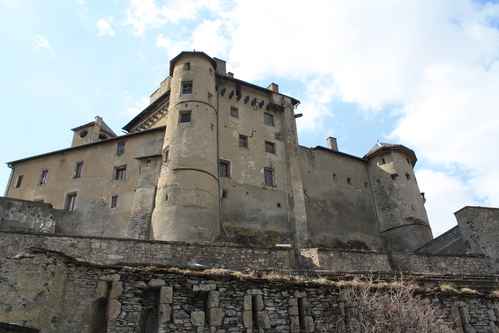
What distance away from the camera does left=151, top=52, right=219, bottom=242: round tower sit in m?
24.5

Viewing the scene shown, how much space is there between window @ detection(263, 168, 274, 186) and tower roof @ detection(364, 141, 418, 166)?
11.9 m

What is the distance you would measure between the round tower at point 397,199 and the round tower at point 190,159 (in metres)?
16.3

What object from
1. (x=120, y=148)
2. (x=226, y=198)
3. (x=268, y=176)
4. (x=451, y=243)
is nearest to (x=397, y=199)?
(x=451, y=243)

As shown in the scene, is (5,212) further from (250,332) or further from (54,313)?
(250,332)

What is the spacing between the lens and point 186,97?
98.1 feet

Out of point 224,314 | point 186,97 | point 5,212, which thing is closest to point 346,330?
point 224,314

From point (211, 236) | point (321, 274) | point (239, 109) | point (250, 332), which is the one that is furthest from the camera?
point (239, 109)

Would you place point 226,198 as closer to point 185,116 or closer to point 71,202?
point 185,116

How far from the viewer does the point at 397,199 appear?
35531 mm

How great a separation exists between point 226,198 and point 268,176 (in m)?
4.68

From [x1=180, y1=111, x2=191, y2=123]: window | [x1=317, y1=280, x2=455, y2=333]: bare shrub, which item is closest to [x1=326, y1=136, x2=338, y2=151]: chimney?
[x1=180, y1=111, x2=191, y2=123]: window

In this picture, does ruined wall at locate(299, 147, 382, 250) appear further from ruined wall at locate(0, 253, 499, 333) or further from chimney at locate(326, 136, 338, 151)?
ruined wall at locate(0, 253, 499, 333)

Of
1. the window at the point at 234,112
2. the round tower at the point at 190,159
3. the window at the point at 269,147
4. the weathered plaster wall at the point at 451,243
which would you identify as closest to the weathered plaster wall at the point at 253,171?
the window at the point at 234,112

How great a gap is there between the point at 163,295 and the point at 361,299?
551 cm
